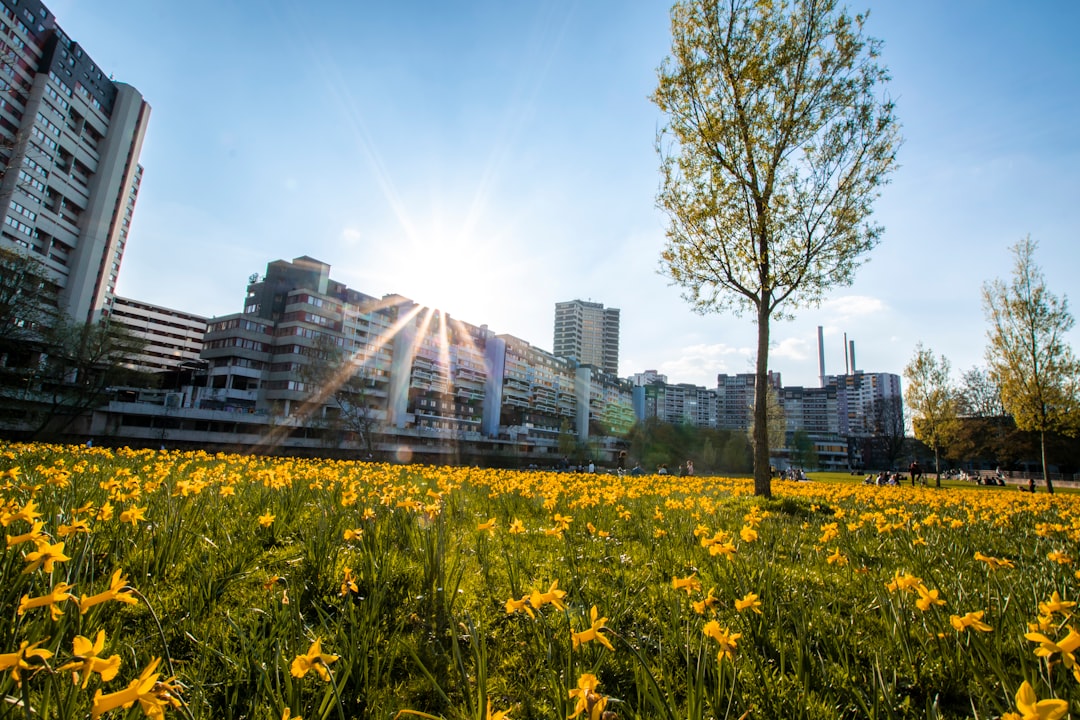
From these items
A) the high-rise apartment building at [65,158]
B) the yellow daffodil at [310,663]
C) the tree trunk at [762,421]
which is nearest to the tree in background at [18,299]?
the high-rise apartment building at [65,158]

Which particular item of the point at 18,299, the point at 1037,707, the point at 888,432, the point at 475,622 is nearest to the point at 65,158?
the point at 18,299

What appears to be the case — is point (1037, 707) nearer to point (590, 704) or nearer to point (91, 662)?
point (590, 704)

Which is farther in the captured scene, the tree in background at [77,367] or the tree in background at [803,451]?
the tree in background at [803,451]

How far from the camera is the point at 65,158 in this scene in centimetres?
5822

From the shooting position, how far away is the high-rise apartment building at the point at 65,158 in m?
51.5

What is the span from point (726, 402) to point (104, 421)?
179 m

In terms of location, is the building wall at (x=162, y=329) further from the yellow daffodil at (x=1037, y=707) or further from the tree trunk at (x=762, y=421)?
the yellow daffodil at (x=1037, y=707)

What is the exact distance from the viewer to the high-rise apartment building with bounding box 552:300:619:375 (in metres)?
164

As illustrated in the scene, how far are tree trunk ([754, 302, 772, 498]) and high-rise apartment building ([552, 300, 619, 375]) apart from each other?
15167 centimetres

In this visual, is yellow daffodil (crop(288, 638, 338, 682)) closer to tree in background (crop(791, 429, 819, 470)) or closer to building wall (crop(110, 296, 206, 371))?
tree in background (crop(791, 429, 819, 470))

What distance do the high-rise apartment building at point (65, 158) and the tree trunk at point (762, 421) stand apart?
64.8 metres

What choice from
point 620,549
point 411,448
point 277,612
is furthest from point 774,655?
point 411,448

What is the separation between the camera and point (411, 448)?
6406cm

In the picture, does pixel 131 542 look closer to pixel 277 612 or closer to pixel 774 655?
pixel 277 612
